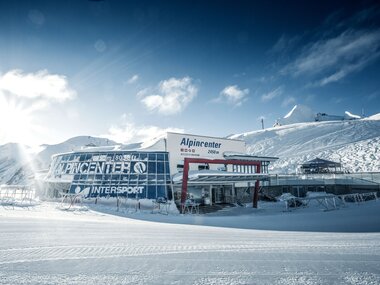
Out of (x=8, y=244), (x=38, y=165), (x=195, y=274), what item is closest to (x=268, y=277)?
(x=195, y=274)

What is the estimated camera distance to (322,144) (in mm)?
105375

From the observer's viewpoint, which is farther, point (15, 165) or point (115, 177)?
point (15, 165)

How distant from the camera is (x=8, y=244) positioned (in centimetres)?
771

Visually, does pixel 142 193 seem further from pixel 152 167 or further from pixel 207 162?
pixel 207 162

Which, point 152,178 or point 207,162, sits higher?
point 207,162

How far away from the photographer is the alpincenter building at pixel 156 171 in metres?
26.5

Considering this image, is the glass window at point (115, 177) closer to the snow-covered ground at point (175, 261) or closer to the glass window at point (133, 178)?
the glass window at point (133, 178)

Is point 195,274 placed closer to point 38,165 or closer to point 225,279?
point 225,279

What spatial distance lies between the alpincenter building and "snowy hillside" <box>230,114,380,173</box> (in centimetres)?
5273

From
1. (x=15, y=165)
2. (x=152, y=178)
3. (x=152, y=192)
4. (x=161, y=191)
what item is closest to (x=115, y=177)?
(x=152, y=178)

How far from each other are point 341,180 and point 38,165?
157 m

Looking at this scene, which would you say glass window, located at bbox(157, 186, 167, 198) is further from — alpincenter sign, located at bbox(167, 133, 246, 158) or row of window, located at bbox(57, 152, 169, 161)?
alpincenter sign, located at bbox(167, 133, 246, 158)

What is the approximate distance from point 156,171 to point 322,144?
94670 mm

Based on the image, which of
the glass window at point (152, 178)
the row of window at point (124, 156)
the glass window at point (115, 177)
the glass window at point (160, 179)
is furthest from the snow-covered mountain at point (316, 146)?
the glass window at point (160, 179)
